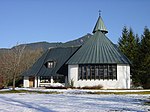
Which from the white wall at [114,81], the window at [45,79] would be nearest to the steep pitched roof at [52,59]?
the window at [45,79]

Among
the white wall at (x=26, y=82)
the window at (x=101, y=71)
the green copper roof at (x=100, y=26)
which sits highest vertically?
the green copper roof at (x=100, y=26)

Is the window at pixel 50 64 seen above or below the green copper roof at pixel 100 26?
below

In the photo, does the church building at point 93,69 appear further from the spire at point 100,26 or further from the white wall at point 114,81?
the spire at point 100,26

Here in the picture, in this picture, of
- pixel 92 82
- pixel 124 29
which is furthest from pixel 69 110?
pixel 124 29

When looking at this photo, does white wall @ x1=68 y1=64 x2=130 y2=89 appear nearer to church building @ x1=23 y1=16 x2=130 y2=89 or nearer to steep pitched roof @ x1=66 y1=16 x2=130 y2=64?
church building @ x1=23 y1=16 x2=130 y2=89

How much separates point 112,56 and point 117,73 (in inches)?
104

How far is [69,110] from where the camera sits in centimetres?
1484

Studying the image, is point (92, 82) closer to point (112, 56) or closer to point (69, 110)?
point (112, 56)

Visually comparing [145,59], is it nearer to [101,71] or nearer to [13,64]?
[101,71]

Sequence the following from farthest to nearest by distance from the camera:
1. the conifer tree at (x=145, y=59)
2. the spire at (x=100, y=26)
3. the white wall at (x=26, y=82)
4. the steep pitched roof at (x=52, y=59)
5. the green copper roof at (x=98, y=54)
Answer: the white wall at (x=26, y=82) < the spire at (x=100, y=26) < the steep pitched roof at (x=52, y=59) < the conifer tree at (x=145, y=59) < the green copper roof at (x=98, y=54)

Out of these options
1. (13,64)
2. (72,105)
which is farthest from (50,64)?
(72,105)

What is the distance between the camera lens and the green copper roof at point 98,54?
1561 inches

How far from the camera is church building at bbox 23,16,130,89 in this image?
39531 mm

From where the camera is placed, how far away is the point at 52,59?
47.1 m
